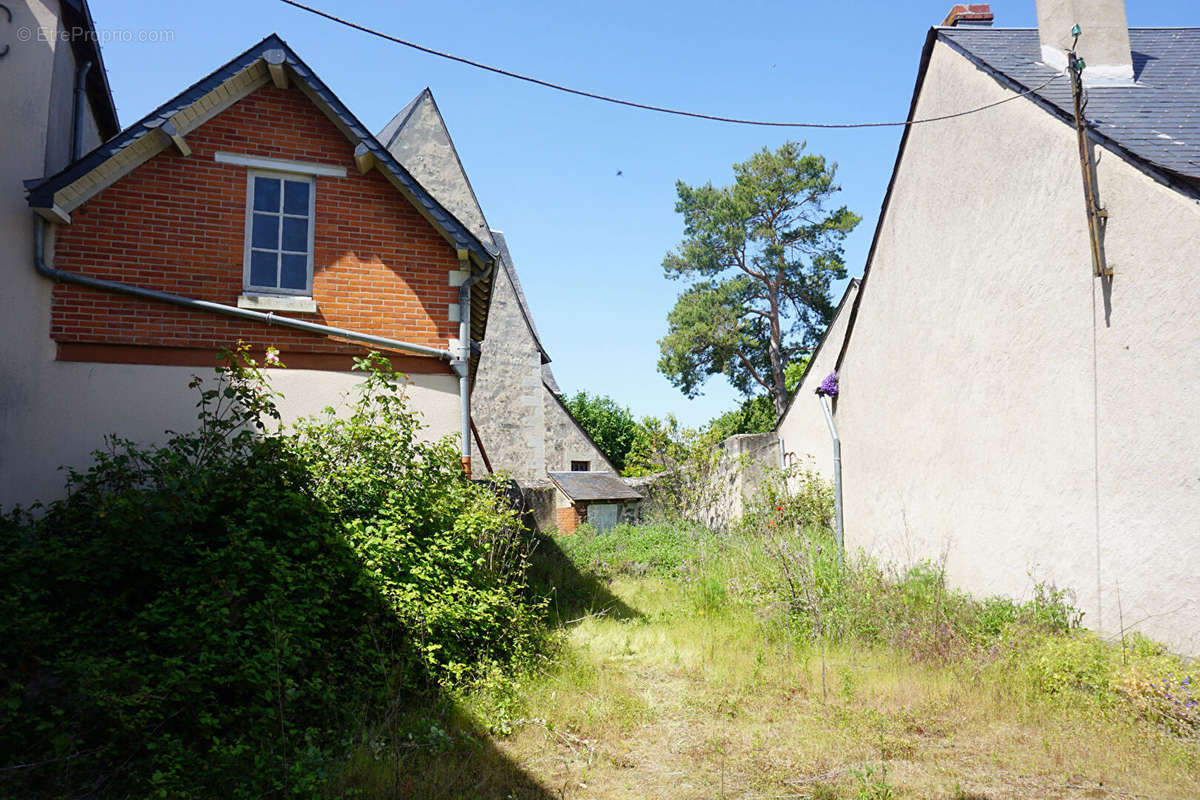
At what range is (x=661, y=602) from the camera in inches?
376

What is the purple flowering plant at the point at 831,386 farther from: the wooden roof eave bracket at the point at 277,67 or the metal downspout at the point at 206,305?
the wooden roof eave bracket at the point at 277,67

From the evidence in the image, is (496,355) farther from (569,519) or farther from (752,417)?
(752,417)

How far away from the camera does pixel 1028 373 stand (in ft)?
23.5

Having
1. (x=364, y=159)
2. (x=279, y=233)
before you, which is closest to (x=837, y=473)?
(x=364, y=159)

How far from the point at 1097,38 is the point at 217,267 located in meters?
10.0

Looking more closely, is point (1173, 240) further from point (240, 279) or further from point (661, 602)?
point (240, 279)

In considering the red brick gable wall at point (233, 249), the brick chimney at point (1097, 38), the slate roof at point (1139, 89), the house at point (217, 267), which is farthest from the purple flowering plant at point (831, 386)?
the red brick gable wall at point (233, 249)

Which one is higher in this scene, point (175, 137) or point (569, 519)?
point (175, 137)

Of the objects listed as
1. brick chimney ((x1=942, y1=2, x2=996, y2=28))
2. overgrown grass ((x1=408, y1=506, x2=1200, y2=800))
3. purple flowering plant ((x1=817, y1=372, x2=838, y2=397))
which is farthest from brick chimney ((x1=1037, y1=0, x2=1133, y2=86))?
overgrown grass ((x1=408, y1=506, x2=1200, y2=800))

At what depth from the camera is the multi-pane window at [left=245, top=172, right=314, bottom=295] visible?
808 centimetres

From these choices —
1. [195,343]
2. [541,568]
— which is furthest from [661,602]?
[195,343]

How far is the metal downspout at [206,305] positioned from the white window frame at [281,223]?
317mm

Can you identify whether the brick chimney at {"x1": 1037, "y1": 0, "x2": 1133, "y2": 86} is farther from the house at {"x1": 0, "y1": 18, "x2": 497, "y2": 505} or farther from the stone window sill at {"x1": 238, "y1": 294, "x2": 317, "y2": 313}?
the stone window sill at {"x1": 238, "y1": 294, "x2": 317, "y2": 313}

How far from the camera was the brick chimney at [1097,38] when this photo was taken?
7961 mm
